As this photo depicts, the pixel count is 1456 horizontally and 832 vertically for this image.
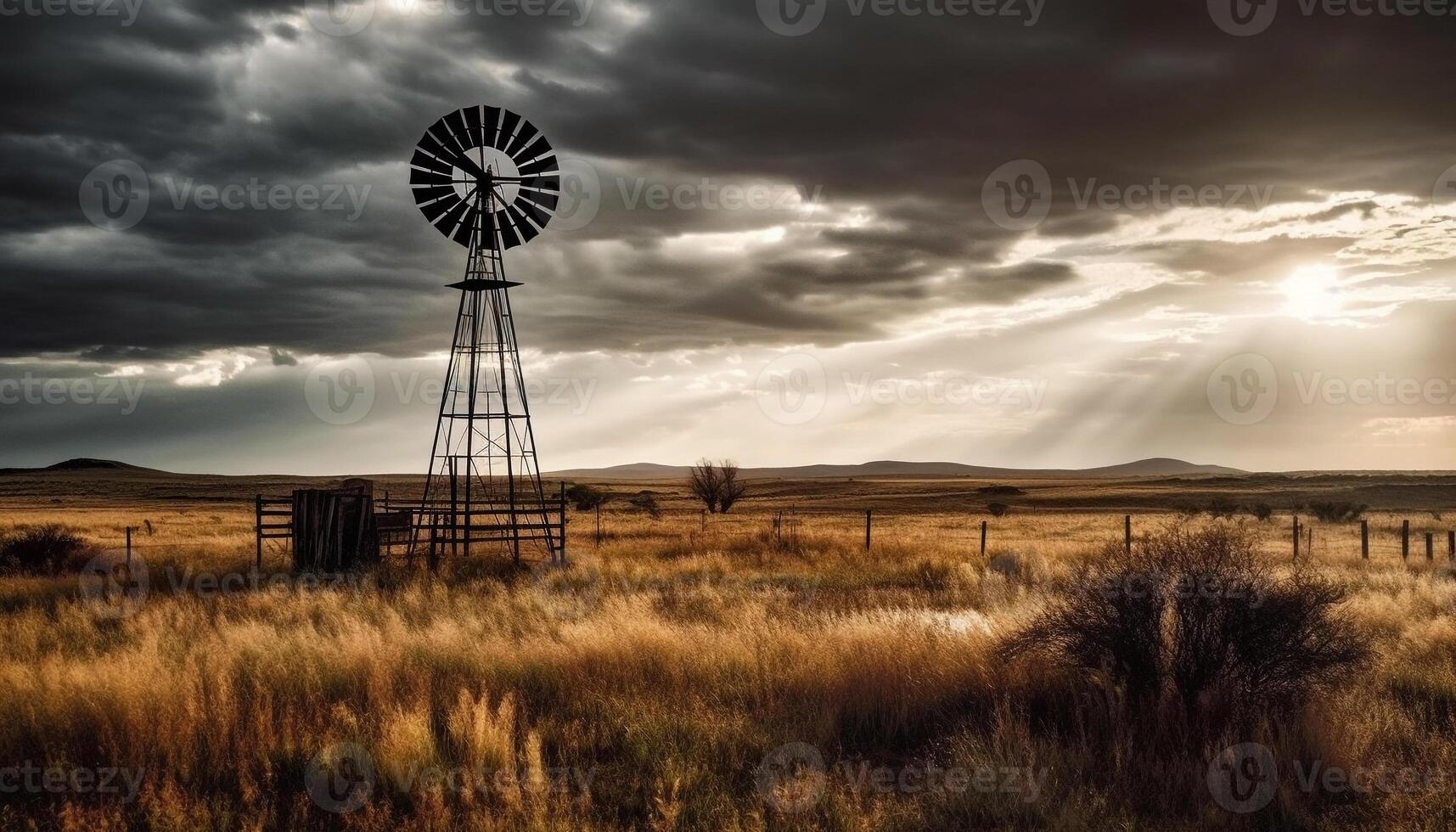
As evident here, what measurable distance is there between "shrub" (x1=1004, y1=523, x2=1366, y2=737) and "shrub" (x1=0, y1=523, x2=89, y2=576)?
22918 mm

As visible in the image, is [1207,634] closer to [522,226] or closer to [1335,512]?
[522,226]

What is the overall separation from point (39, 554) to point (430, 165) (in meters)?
13.2

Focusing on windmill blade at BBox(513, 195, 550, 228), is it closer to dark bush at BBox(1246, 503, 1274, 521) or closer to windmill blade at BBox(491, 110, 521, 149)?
windmill blade at BBox(491, 110, 521, 149)

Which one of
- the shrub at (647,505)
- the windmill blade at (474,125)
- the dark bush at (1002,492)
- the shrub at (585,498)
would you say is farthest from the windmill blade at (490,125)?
the dark bush at (1002,492)

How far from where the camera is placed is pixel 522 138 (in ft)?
80.4

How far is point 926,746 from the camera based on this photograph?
7.77m

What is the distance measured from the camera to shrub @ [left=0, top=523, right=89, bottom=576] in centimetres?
2188

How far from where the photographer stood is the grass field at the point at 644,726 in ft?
20.3

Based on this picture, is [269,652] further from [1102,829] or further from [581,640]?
[1102,829]

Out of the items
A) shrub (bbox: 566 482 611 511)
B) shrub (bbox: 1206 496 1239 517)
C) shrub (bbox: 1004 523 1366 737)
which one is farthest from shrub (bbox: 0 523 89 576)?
shrub (bbox: 1206 496 1239 517)

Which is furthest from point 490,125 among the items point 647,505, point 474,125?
point 647,505

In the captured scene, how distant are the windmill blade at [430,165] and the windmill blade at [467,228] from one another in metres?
1.07

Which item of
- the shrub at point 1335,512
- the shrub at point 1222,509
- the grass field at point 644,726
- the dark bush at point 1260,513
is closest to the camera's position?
the grass field at point 644,726

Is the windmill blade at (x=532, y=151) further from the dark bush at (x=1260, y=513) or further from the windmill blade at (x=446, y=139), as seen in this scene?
the dark bush at (x=1260, y=513)
